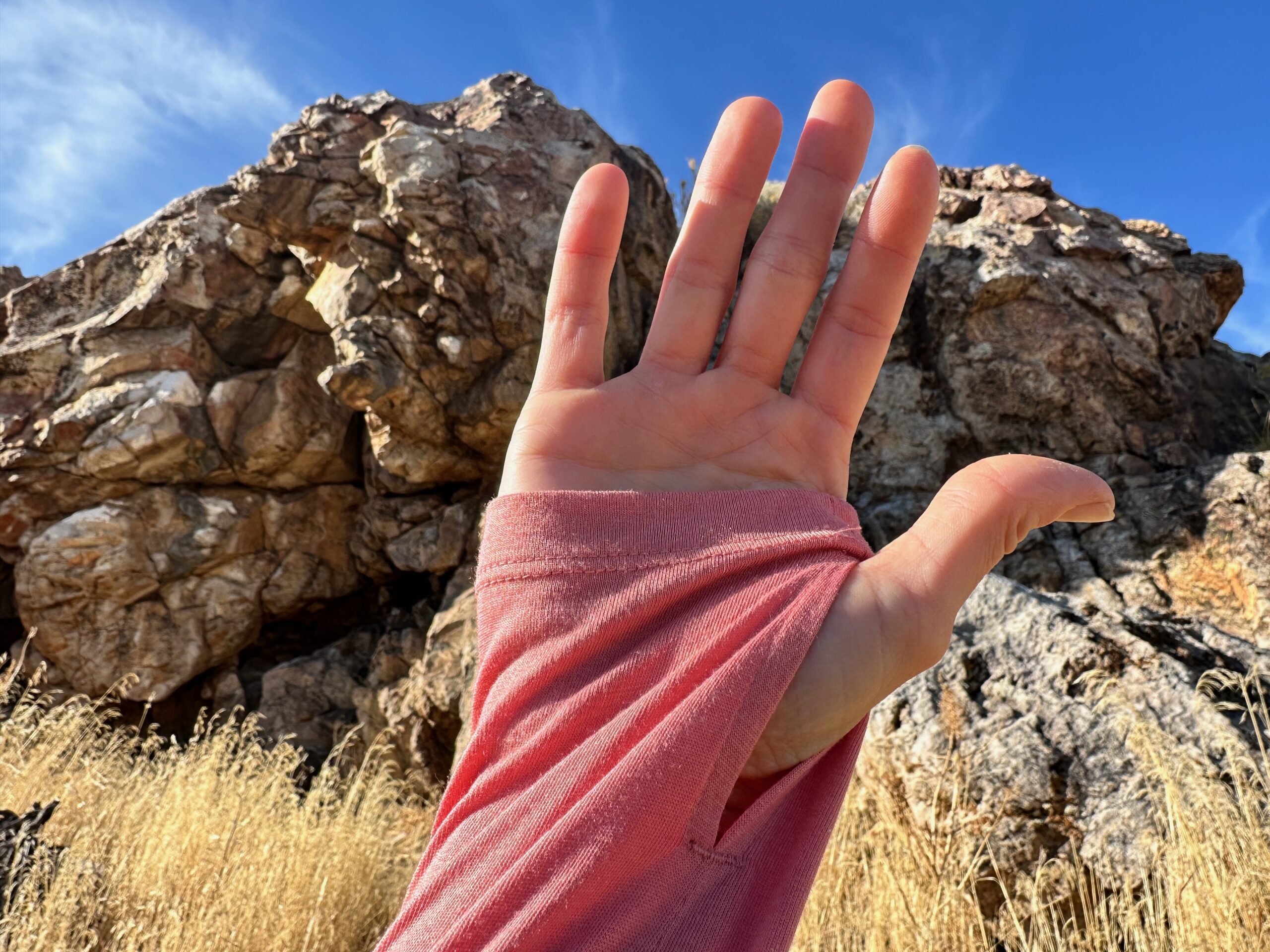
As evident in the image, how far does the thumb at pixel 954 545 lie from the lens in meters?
1.25

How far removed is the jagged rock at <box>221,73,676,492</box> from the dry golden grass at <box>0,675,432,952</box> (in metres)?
3.09

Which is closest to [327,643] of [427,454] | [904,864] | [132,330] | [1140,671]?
[427,454]

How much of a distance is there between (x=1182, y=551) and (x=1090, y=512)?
453 cm

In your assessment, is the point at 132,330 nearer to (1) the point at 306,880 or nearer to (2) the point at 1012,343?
(1) the point at 306,880

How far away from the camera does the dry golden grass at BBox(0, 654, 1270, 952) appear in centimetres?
205

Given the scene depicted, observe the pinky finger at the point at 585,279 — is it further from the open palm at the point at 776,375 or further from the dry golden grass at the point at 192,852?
the dry golden grass at the point at 192,852

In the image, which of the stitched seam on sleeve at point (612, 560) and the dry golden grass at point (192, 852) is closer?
the stitched seam on sleeve at point (612, 560)

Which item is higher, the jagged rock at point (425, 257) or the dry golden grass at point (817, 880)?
the jagged rock at point (425, 257)

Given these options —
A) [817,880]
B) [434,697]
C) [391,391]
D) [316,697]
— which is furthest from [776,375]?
[316,697]

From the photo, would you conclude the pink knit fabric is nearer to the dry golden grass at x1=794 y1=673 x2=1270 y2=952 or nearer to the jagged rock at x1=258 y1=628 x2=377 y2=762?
the dry golden grass at x1=794 y1=673 x2=1270 y2=952

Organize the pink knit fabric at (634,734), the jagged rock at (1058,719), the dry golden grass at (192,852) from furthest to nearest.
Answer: the dry golden grass at (192,852), the jagged rock at (1058,719), the pink knit fabric at (634,734)

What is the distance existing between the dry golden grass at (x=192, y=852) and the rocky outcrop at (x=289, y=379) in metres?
2.17

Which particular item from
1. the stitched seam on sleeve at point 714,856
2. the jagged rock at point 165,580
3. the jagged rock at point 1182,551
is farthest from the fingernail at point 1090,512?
the jagged rock at point 165,580

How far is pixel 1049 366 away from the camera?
6.39 meters
